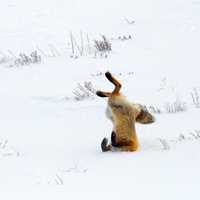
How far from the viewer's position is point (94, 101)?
7.63 m

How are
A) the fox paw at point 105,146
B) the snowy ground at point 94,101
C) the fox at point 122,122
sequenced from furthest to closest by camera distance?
the fox paw at point 105,146 < the fox at point 122,122 < the snowy ground at point 94,101

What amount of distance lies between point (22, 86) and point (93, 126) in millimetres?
2442

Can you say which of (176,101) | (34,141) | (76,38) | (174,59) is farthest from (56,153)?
(76,38)

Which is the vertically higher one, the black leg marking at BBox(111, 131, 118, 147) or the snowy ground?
the black leg marking at BBox(111, 131, 118, 147)

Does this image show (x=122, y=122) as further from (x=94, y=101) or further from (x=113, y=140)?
(x=94, y=101)

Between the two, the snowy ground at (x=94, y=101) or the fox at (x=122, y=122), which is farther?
the fox at (x=122, y=122)

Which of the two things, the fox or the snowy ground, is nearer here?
the snowy ground

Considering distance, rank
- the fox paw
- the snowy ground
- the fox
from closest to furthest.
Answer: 1. the snowy ground
2. the fox
3. the fox paw

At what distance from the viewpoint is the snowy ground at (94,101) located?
15.7 ft

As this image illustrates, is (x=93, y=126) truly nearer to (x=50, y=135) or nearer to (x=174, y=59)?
(x=50, y=135)

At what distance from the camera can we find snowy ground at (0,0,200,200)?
478 centimetres

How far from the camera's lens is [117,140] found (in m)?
5.35

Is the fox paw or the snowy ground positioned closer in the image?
the snowy ground

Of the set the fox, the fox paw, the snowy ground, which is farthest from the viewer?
the fox paw
